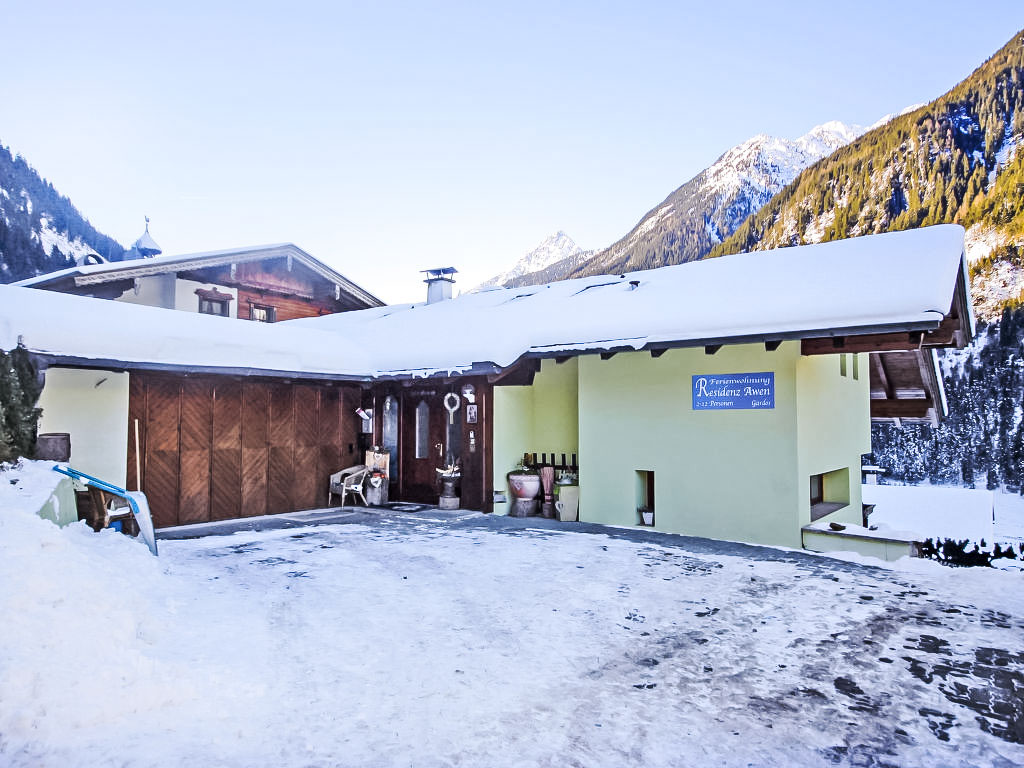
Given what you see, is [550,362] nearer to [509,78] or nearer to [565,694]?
[565,694]

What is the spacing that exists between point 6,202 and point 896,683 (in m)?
78.7

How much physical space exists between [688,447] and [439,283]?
346 inches

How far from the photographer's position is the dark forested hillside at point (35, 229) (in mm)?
49500

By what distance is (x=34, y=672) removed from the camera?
3088mm

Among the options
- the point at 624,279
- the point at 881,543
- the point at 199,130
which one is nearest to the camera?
the point at 881,543

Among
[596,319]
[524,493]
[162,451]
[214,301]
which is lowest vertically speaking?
[524,493]

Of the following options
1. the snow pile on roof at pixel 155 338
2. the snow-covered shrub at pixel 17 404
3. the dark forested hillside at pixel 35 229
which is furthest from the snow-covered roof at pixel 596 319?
the dark forested hillside at pixel 35 229

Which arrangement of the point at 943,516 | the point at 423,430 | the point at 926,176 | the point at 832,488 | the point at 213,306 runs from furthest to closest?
the point at 926,176
the point at 943,516
the point at 213,306
the point at 423,430
the point at 832,488

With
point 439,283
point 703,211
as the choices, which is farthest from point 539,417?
point 703,211

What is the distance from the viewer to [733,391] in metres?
8.29

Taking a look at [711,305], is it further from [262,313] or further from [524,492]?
[262,313]

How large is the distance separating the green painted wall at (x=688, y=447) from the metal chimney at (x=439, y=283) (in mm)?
6786

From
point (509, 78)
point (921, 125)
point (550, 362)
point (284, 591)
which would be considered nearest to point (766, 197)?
point (921, 125)

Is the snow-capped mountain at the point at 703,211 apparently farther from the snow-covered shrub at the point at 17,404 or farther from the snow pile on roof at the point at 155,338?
the snow-covered shrub at the point at 17,404
